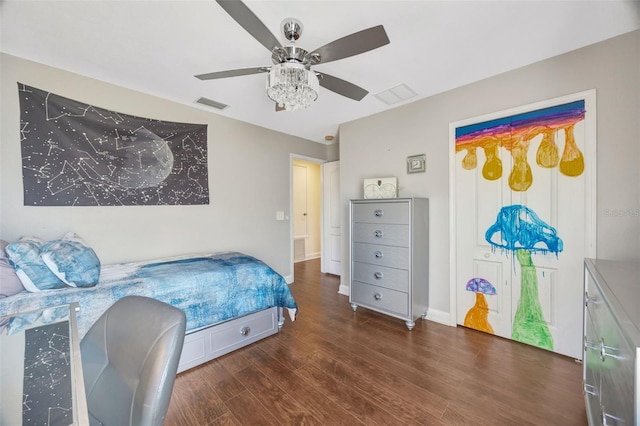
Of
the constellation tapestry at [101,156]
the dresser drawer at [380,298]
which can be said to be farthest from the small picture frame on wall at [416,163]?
the constellation tapestry at [101,156]

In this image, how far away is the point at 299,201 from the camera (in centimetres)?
579

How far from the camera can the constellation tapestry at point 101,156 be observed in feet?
6.49

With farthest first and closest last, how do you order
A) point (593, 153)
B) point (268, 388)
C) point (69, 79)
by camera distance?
point (69, 79)
point (593, 153)
point (268, 388)

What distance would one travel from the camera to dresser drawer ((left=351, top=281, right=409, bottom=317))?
2.50 m

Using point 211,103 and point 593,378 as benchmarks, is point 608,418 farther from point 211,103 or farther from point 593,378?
point 211,103

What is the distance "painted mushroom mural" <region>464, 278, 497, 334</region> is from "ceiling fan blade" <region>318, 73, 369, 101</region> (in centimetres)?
213

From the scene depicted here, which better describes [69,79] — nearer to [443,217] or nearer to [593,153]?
[443,217]

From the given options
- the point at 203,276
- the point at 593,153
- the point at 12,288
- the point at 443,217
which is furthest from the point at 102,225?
the point at 593,153

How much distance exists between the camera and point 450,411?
1.46m

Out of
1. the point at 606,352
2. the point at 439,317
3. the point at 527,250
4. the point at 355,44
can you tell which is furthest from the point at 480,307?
the point at 355,44

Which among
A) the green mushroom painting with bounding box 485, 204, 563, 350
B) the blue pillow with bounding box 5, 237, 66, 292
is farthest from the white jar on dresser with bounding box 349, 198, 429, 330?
the blue pillow with bounding box 5, 237, 66, 292

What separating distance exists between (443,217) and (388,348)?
4.80 ft

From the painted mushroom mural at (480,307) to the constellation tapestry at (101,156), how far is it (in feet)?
10.7

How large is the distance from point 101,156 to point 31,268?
1.16m
